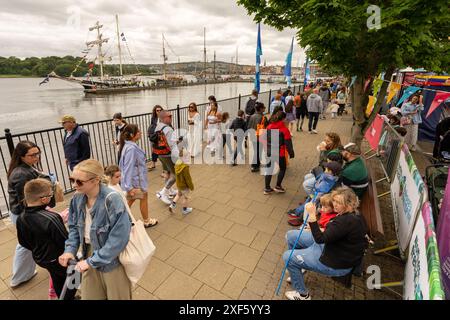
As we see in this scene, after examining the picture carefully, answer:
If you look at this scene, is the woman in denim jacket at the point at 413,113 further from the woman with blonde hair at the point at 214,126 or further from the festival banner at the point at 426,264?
the festival banner at the point at 426,264

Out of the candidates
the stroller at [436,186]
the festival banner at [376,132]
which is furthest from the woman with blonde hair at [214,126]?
the stroller at [436,186]

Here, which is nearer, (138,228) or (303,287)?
(138,228)

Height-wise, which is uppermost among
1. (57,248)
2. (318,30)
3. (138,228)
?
(318,30)

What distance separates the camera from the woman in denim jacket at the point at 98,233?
1.86 metres

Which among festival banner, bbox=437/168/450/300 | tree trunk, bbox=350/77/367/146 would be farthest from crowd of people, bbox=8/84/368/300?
tree trunk, bbox=350/77/367/146

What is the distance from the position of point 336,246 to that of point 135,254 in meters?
1.97

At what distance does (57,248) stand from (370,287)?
3.55m

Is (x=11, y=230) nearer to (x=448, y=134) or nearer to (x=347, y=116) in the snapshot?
(x=448, y=134)

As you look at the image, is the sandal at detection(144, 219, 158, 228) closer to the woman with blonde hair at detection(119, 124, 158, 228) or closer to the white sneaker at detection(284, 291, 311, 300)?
the woman with blonde hair at detection(119, 124, 158, 228)

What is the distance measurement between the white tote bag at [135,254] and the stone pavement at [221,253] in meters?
0.93

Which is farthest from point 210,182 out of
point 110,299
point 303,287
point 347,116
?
point 347,116

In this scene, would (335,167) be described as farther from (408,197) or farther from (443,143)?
(443,143)

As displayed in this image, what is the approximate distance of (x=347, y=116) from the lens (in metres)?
15.5

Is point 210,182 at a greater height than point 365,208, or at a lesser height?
lesser
